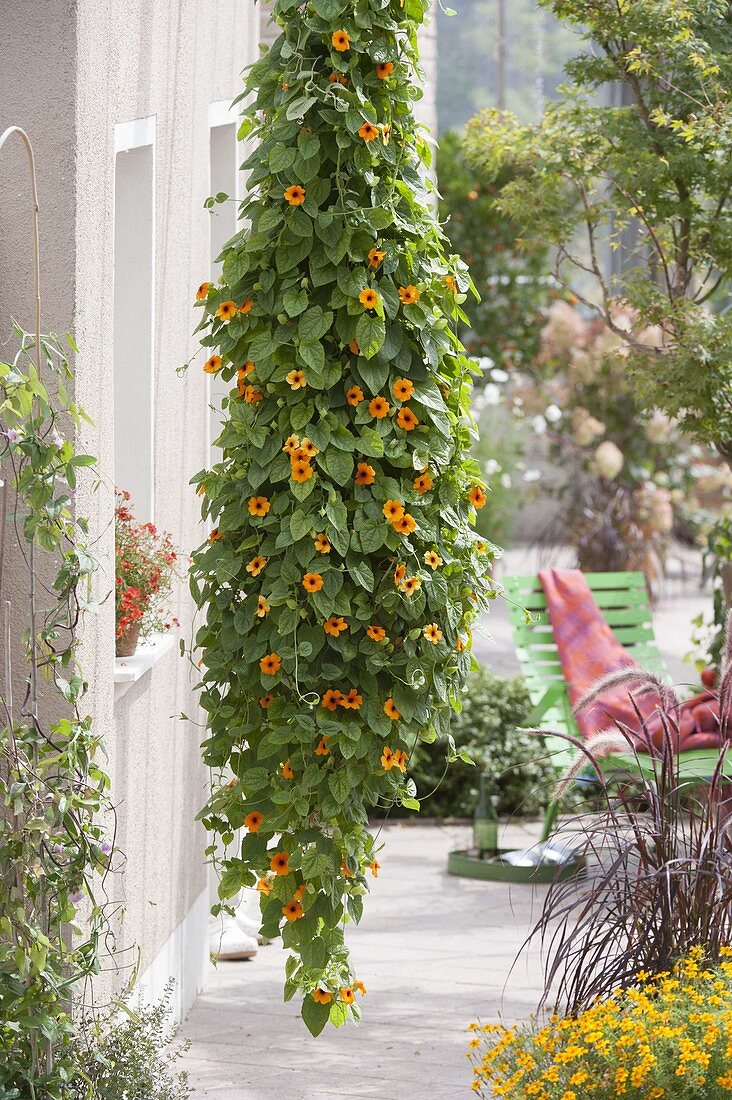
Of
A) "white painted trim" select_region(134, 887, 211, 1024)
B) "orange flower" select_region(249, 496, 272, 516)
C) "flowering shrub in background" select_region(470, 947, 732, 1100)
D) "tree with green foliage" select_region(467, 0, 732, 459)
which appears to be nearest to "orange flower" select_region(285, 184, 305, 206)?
"orange flower" select_region(249, 496, 272, 516)

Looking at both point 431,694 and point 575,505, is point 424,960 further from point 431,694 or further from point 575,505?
point 575,505

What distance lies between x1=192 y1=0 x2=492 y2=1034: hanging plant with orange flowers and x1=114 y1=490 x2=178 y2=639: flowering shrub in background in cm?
18

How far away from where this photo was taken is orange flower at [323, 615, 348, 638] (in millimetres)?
3100

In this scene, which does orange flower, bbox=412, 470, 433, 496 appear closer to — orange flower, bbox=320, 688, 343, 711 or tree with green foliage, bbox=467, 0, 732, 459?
orange flower, bbox=320, 688, 343, 711

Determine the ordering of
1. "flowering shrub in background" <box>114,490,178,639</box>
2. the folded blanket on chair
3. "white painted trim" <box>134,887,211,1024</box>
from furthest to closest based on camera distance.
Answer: the folded blanket on chair → "white painted trim" <box>134,887,211,1024</box> → "flowering shrub in background" <box>114,490,178,639</box>

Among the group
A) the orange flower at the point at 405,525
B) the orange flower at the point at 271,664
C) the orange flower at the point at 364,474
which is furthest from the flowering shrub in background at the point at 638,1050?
the orange flower at the point at 364,474

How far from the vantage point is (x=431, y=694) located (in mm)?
3260

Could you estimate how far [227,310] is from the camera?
3199 millimetres

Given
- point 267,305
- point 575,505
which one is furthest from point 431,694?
point 575,505

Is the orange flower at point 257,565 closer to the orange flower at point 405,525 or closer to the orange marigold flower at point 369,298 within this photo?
the orange flower at point 405,525

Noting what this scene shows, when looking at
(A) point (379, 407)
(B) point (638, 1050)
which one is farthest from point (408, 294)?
(B) point (638, 1050)

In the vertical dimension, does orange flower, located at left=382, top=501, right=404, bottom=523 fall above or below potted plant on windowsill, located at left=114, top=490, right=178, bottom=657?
above

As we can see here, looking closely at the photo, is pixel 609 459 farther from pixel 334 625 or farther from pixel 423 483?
pixel 334 625

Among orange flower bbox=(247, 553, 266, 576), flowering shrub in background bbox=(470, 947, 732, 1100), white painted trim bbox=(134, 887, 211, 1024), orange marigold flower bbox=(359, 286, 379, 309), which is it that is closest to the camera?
flowering shrub in background bbox=(470, 947, 732, 1100)
